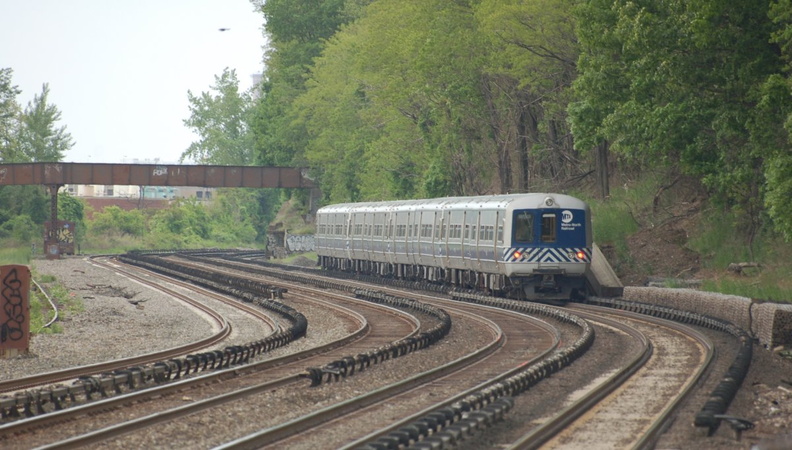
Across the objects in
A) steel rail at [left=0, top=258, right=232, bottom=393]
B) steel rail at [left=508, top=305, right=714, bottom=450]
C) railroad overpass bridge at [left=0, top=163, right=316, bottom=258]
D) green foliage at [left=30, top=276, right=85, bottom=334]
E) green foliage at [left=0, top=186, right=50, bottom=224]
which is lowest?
green foliage at [left=30, top=276, right=85, bottom=334]

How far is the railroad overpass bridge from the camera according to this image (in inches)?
2992

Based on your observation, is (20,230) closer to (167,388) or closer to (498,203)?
(498,203)

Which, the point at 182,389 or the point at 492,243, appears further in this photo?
the point at 492,243

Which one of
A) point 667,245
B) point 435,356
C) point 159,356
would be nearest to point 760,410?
point 435,356

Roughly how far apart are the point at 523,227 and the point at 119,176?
2016 inches

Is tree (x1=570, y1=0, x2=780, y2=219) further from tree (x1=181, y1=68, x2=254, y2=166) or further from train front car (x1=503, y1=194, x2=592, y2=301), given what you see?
tree (x1=181, y1=68, x2=254, y2=166)

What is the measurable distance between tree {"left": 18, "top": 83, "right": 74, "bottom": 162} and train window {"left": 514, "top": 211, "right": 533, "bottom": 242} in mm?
92573

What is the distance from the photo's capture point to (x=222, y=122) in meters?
150

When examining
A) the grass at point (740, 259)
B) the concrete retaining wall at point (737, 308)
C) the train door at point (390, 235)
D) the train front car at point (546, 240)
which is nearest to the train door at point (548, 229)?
the train front car at point (546, 240)

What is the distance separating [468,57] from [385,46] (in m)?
12.1

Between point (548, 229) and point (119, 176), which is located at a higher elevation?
point (119, 176)

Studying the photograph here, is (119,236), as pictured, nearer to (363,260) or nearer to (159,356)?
(363,260)

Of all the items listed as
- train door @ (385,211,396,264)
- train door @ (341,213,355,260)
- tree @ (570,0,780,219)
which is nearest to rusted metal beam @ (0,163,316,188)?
train door @ (341,213,355,260)

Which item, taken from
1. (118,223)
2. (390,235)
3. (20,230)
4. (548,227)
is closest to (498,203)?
(548,227)
